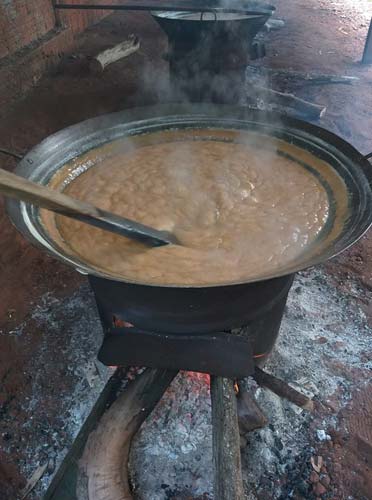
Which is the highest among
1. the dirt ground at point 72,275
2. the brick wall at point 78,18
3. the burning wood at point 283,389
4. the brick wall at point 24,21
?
the brick wall at point 24,21

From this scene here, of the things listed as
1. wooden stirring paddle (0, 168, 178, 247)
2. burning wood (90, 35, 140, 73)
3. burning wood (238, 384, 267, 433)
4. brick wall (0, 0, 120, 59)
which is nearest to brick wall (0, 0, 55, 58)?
brick wall (0, 0, 120, 59)

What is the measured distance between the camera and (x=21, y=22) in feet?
19.3

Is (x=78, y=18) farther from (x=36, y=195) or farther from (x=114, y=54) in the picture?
(x=36, y=195)

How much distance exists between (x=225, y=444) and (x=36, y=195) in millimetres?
1302

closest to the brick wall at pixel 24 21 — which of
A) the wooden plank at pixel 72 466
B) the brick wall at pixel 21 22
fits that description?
the brick wall at pixel 21 22

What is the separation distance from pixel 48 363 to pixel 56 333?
0.26 meters

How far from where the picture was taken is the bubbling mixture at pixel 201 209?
80.8 inches

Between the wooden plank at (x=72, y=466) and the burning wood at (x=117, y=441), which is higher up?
the burning wood at (x=117, y=441)

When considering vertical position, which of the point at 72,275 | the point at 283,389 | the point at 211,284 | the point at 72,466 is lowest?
the point at 72,275

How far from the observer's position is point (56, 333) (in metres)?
3.17

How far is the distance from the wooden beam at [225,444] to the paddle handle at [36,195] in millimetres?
1033

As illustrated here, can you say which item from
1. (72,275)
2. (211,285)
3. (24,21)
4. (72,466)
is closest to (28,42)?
(24,21)

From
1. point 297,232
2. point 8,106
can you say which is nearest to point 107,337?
point 297,232

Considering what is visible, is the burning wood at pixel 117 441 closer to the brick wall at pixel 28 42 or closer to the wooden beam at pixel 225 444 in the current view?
the wooden beam at pixel 225 444
